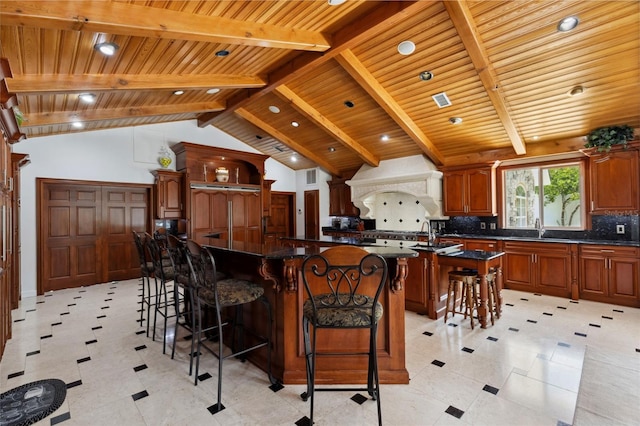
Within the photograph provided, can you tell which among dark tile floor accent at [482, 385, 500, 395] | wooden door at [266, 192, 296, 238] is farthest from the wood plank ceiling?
wooden door at [266, 192, 296, 238]

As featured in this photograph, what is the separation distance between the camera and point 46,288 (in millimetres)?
5406

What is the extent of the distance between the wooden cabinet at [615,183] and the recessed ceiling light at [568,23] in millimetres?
2358

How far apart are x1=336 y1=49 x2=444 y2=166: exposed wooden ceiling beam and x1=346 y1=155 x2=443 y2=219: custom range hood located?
361 mm

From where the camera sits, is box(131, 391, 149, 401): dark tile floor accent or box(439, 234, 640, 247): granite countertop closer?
box(131, 391, 149, 401): dark tile floor accent

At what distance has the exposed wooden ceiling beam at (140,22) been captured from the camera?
203cm

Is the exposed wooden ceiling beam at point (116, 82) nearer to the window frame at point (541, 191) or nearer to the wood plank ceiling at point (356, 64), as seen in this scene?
the wood plank ceiling at point (356, 64)

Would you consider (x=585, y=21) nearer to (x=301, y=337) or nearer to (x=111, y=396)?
(x=301, y=337)

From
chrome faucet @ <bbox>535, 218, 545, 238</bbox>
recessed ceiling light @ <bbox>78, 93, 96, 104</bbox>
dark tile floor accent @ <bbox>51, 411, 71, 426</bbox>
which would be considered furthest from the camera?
chrome faucet @ <bbox>535, 218, 545, 238</bbox>

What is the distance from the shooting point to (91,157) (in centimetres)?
580

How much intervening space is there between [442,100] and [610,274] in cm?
359

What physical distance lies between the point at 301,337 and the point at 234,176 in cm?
620

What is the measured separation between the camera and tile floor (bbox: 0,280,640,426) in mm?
2021

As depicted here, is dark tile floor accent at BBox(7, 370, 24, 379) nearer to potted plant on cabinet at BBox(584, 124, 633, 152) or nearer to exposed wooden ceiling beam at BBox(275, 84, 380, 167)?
exposed wooden ceiling beam at BBox(275, 84, 380, 167)

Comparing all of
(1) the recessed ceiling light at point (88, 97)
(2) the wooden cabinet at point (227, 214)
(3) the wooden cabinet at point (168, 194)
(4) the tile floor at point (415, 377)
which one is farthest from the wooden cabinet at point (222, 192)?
(4) the tile floor at point (415, 377)
